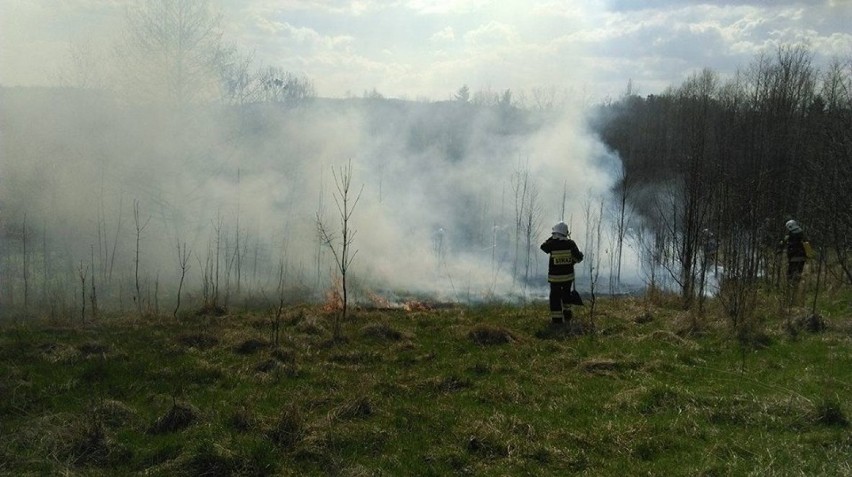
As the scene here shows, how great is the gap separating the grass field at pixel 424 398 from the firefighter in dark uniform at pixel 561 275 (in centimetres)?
→ 52

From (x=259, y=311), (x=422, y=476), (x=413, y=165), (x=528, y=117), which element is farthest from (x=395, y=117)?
(x=422, y=476)

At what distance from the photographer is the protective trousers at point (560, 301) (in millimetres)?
10359

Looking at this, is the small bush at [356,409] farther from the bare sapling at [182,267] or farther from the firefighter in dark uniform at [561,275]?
the bare sapling at [182,267]

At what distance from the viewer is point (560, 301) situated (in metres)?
10.4

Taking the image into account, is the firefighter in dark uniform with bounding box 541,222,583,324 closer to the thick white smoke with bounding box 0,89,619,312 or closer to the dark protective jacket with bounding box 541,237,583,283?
the dark protective jacket with bounding box 541,237,583,283

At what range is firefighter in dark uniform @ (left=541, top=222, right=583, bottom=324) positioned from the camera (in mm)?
10375

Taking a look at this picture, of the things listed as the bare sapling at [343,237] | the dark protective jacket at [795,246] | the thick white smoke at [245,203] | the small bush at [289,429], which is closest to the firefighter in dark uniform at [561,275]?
the bare sapling at [343,237]

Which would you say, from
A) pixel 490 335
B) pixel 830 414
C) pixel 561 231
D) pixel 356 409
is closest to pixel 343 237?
pixel 561 231

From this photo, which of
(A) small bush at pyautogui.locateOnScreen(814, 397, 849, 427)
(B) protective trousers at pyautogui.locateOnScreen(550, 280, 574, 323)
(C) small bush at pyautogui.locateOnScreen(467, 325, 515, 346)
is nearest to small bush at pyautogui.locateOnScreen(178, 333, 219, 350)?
(C) small bush at pyautogui.locateOnScreen(467, 325, 515, 346)

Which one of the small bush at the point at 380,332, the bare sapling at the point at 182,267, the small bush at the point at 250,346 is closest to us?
the small bush at the point at 250,346

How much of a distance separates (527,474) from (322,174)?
18.6 m

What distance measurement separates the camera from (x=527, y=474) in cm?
461

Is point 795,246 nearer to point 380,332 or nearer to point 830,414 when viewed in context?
point 830,414

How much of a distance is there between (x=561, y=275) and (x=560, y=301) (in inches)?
19.3
